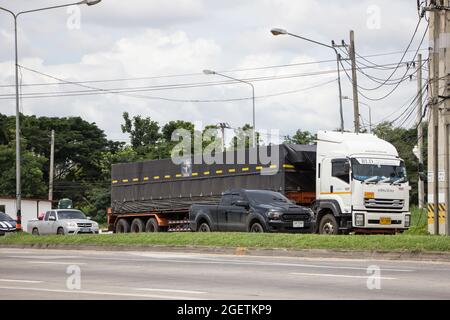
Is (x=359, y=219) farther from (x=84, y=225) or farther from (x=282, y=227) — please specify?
(x=84, y=225)

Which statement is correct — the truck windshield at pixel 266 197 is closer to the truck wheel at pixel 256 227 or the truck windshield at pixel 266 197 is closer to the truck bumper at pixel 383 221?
the truck wheel at pixel 256 227

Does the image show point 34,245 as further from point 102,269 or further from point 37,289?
point 37,289

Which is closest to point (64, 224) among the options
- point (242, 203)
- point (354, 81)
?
point (242, 203)

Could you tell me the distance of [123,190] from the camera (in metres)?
38.3

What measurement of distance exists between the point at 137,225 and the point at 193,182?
4622mm

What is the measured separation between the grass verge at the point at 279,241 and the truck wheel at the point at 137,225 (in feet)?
20.6

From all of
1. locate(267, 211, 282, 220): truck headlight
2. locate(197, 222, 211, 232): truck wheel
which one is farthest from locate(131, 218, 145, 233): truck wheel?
locate(267, 211, 282, 220): truck headlight

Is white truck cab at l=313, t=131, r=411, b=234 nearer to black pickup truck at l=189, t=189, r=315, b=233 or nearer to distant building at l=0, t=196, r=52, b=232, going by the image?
black pickup truck at l=189, t=189, r=315, b=233

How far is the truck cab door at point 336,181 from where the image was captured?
2714cm

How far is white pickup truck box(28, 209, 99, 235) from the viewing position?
3750 cm

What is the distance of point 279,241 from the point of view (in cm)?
2348

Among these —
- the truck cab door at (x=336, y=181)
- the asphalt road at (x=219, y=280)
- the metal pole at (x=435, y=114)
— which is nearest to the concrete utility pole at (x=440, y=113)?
the metal pole at (x=435, y=114)

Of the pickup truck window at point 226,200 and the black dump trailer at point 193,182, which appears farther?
the black dump trailer at point 193,182

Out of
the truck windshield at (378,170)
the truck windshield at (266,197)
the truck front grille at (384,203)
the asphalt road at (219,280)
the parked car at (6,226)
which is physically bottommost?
the parked car at (6,226)
